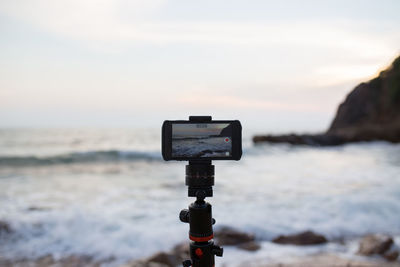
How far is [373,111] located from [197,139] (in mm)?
44254

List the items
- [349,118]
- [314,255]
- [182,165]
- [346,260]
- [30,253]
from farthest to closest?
[349,118]
[182,165]
[30,253]
[314,255]
[346,260]

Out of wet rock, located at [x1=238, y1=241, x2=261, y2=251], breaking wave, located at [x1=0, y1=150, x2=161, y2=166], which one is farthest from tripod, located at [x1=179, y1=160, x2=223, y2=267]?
breaking wave, located at [x1=0, y1=150, x2=161, y2=166]

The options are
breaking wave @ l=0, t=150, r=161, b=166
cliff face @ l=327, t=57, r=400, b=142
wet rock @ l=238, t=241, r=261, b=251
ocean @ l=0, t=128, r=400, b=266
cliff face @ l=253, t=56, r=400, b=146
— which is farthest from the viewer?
cliff face @ l=327, t=57, r=400, b=142

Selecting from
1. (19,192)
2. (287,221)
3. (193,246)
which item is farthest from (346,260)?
(19,192)

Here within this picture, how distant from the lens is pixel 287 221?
5.78 metres

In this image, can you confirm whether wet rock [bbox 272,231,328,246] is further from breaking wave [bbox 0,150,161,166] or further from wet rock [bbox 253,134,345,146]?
wet rock [bbox 253,134,345,146]

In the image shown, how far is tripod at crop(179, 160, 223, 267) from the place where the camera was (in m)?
1.66

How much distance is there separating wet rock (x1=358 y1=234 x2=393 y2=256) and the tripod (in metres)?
3.23

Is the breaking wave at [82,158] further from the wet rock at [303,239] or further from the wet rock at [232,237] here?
the wet rock at [303,239]

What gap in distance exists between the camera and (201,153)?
5.32 feet

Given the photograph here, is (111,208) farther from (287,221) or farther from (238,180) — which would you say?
(238,180)

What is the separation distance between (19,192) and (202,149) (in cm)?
913

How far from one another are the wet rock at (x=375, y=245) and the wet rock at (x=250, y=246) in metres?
1.27

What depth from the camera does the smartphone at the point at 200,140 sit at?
1604 mm
